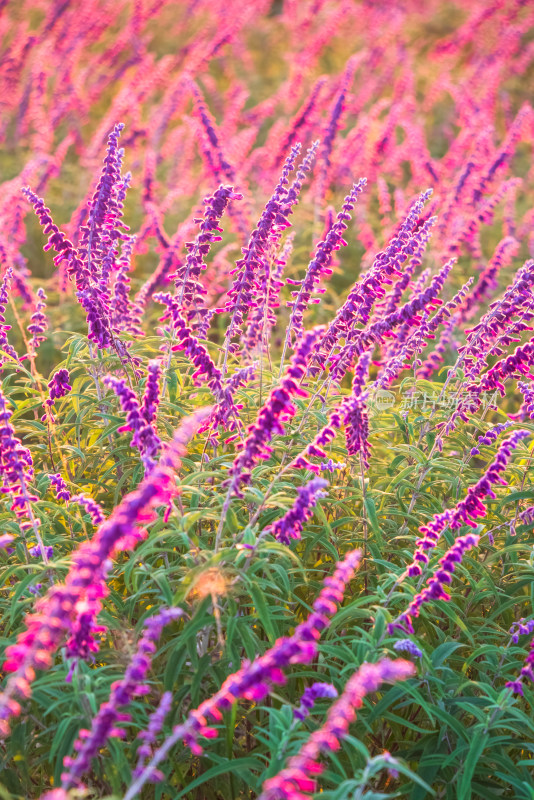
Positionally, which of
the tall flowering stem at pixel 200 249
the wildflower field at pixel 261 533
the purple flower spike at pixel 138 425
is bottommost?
the wildflower field at pixel 261 533

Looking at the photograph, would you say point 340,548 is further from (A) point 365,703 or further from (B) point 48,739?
(B) point 48,739

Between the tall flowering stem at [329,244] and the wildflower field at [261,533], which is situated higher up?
the tall flowering stem at [329,244]

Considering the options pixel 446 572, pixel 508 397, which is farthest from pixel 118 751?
pixel 508 397

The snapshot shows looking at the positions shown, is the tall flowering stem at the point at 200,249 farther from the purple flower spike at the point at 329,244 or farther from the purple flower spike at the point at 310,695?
the purple flower spike at the point at 310,695

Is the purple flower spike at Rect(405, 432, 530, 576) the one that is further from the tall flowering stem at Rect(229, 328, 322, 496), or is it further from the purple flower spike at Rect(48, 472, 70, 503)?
the purple flower spike at Rect(48, 472, 70, 503)

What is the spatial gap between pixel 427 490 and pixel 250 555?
1.97 metres

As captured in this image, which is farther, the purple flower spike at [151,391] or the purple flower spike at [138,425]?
the purple flower spike at [151,391]

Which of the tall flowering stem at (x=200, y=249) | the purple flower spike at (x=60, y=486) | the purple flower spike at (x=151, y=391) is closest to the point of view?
the purple flower spike at (x=151, y=391)

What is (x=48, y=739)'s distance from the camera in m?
3.41

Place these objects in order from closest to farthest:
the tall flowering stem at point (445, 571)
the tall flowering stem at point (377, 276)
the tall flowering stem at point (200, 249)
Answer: the tall flowering stem at point (445, 571), the tall flowering stem at point (200, 249), the tall flowering stem at point (377, 276)

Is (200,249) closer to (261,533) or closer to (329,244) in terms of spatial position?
(329,244)

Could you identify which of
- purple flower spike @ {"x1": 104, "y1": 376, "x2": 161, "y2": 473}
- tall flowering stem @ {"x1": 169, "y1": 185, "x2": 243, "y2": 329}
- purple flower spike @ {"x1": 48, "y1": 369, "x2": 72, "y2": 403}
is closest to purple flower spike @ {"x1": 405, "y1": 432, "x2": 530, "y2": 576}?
purple flower spike @ {"x1": 104, "y1": 376, "x2": 161, "y2": 473}

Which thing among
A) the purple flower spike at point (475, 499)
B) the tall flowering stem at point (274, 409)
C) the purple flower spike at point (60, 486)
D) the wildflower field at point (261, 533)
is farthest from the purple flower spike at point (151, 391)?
the purple flower spike at point (475, 499)

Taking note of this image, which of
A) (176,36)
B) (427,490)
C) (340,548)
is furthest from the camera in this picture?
(176,36)
